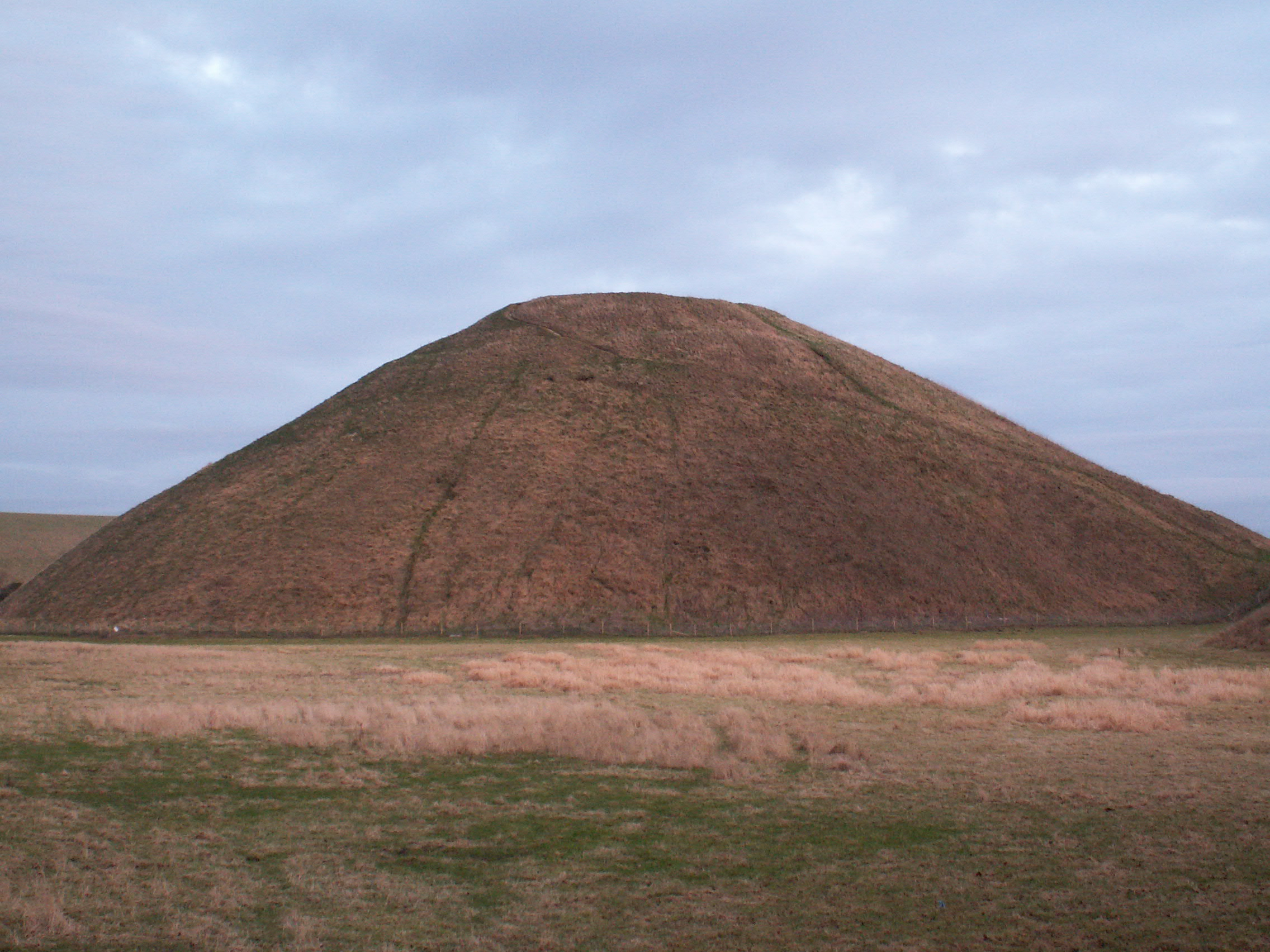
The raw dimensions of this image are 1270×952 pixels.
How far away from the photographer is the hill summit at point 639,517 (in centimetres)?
5234

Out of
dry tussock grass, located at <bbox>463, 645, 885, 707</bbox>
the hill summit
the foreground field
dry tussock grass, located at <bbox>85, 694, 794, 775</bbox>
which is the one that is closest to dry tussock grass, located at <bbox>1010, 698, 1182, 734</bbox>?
the foreground field

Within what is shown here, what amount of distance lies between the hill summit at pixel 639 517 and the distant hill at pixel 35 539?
37178mm

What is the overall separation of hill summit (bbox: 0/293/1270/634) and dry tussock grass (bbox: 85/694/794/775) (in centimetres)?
3131

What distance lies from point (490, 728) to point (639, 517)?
4343cm

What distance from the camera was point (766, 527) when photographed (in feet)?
194

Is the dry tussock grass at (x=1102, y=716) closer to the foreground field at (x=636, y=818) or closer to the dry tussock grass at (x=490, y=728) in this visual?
the foreground field at (x=636, y=818)

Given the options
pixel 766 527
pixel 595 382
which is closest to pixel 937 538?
pixel 766 527

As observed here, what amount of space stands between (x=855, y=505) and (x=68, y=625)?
46048 mm

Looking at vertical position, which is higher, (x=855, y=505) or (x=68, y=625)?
(x=855, y=505)

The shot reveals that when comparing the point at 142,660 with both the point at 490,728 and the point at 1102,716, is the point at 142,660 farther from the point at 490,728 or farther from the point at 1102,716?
the point at 1102,716

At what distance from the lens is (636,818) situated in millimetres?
10906

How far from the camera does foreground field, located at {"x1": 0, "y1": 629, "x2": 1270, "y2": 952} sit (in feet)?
24.5

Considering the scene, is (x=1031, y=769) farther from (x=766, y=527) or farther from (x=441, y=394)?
(x=441, y=394)

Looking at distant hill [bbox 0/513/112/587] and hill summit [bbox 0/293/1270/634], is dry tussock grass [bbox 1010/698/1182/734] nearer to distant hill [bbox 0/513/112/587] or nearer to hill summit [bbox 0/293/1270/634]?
hill summit [bbox 0/293/1270/634]
